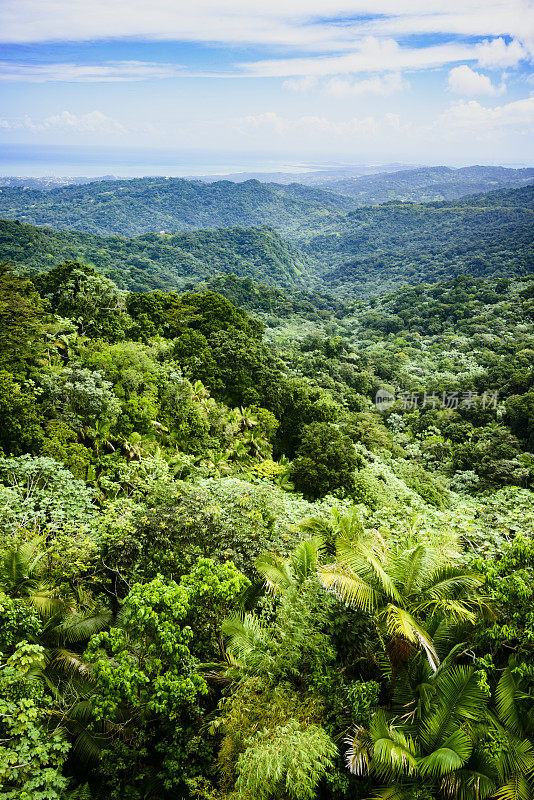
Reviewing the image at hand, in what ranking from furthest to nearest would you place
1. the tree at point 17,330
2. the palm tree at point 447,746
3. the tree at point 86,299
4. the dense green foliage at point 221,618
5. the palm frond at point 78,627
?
the tree at point 86,299
the tree at point 17,330
the palm frond at point 78,627
the dense green foliage at point 221,618
the palm tree at point 447,746

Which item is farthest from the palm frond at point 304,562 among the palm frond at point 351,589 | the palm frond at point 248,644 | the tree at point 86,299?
the tree at point 86,299

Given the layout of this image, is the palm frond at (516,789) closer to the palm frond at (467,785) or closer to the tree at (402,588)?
the palm frond at (467,785)

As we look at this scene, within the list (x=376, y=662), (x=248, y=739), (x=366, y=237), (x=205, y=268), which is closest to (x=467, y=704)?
(x=376, y=662)

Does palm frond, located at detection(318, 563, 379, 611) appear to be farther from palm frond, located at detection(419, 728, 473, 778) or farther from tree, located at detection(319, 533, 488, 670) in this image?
palm frond, located at detection(419, 728, 473, 778)

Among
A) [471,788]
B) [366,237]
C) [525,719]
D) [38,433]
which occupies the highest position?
[366,237]

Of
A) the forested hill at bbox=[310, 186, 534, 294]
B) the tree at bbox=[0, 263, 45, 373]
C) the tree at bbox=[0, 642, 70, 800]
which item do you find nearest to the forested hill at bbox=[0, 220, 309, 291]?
the forested hill at bbox=[310, 186, 534, 294]

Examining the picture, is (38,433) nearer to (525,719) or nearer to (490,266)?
(525,719)

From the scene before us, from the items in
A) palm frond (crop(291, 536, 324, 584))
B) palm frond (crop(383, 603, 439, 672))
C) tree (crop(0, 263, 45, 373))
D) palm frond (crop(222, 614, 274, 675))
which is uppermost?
tree (crop(0, 263, 45, 373))
